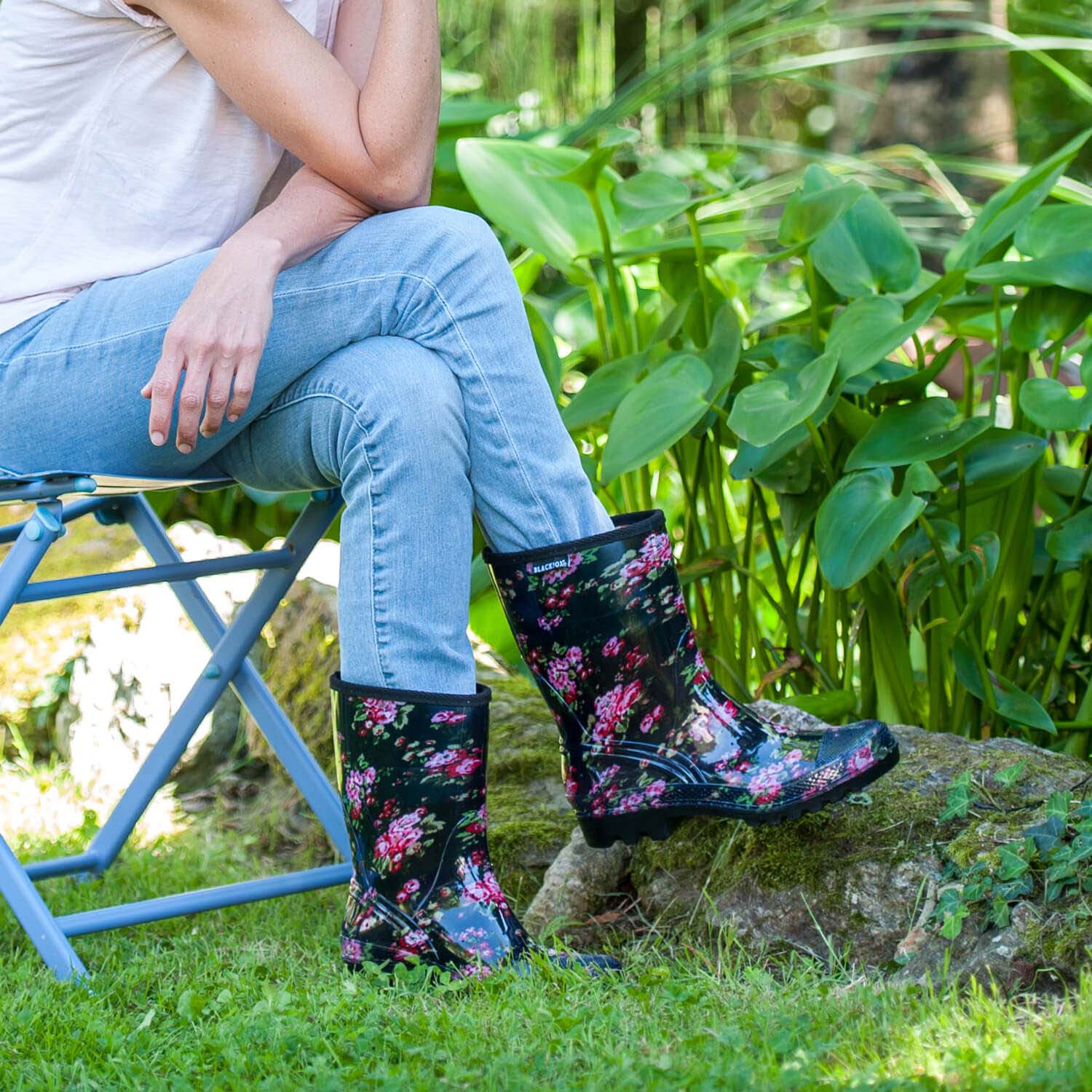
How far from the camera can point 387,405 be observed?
1224 mm

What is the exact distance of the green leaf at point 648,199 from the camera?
1.69 meters

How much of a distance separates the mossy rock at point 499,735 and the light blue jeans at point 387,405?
485mm

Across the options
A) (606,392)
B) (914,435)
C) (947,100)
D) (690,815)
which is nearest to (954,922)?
(690,815)

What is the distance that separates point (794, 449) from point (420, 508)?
2.13 feet

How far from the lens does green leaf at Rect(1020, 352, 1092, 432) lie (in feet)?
4.80

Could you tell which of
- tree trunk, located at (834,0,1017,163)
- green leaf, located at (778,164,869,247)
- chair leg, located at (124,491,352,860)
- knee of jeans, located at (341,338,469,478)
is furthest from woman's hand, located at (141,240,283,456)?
tree trunk, located at (834,0,1017,163)

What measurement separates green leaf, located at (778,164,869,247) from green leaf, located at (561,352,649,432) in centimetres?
26

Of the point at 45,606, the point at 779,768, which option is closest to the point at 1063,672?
the point at 779,768

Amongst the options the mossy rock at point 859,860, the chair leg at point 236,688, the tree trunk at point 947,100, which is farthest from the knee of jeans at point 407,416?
the tree trunk at point 947,100

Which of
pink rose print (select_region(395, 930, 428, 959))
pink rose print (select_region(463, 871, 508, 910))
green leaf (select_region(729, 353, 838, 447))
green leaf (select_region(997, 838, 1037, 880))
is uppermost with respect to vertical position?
green leaf (select_region(729, 353, 838, 447))

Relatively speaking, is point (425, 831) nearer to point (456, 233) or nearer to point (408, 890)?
point (408, 890)

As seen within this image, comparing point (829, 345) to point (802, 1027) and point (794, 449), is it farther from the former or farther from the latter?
point (802, 1027)

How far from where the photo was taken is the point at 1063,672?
176 cm

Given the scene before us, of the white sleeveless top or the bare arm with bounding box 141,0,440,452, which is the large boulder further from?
the white sleeveless top
